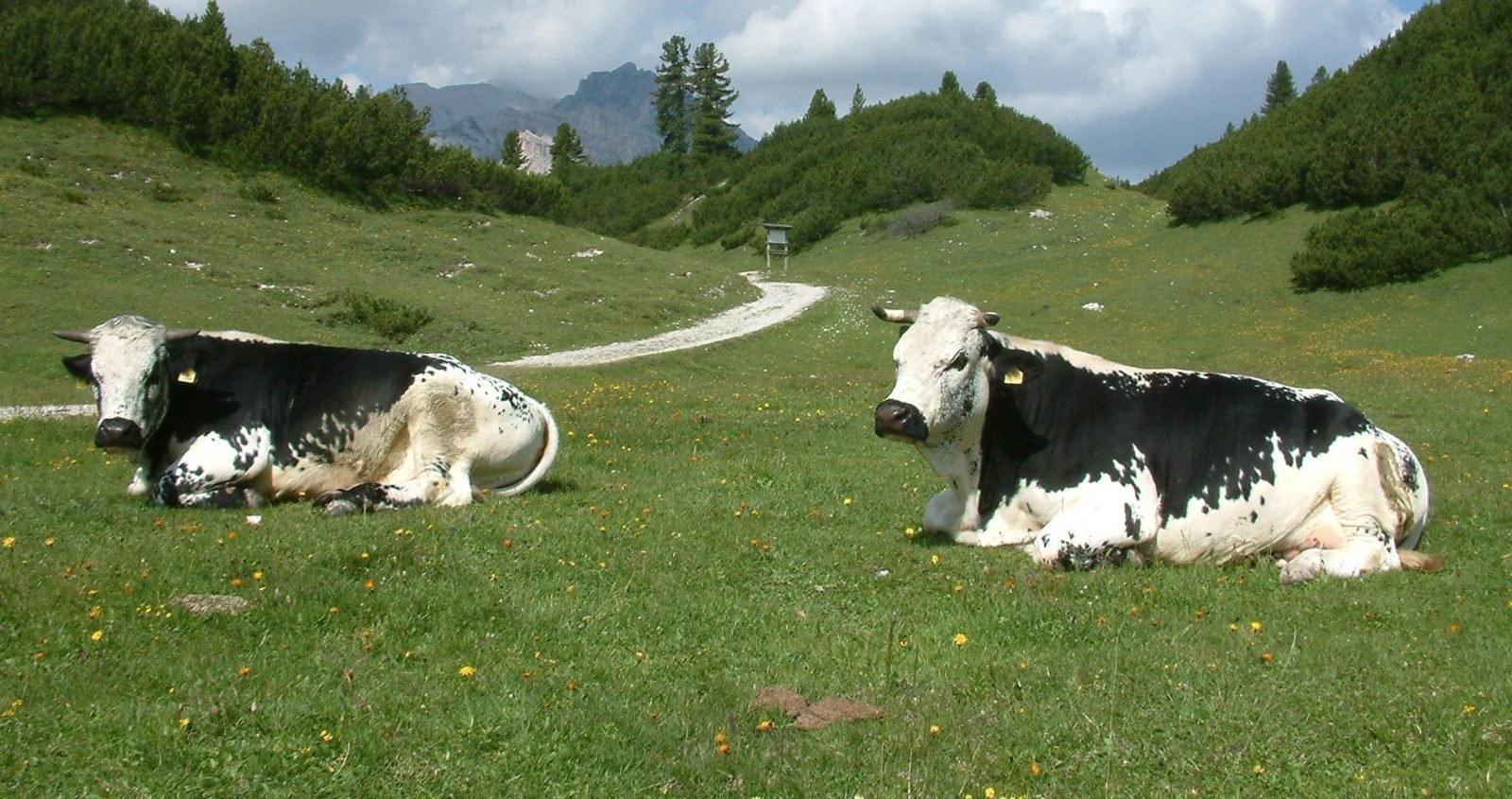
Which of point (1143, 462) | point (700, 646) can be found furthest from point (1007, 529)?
point (700, 646)

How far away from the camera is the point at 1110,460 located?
919 centimetres

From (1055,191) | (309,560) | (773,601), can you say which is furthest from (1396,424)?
(1055,191)

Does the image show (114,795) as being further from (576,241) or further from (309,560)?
(576,241)

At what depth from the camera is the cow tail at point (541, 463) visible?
12.1 m

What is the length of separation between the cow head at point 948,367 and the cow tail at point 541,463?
4.37 m

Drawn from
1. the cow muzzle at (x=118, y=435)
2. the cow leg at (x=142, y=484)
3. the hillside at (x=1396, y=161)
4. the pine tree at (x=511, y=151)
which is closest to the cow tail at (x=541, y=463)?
the cow leg at (x=142, y=484)

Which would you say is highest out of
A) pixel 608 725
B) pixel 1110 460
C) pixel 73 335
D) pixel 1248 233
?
pixel 1248 233

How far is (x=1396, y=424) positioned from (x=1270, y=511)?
11.2 m

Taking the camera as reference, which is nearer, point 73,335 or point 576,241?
point 73,335

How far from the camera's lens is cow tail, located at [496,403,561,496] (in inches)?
475

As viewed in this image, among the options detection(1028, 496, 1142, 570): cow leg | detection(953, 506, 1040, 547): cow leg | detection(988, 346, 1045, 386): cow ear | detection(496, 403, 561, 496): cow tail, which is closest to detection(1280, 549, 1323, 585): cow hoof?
detection(1028, 496, 1142, 570): cow leg

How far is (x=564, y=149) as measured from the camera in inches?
5049

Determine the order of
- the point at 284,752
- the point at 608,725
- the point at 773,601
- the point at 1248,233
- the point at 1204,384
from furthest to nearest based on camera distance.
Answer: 1. the point at 1248,233
2. the point at 1204,384
3. the point at 773,601
4. the point at 608,725
5. the point at 284,752

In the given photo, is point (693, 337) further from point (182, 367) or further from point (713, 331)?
point (182, 367)
